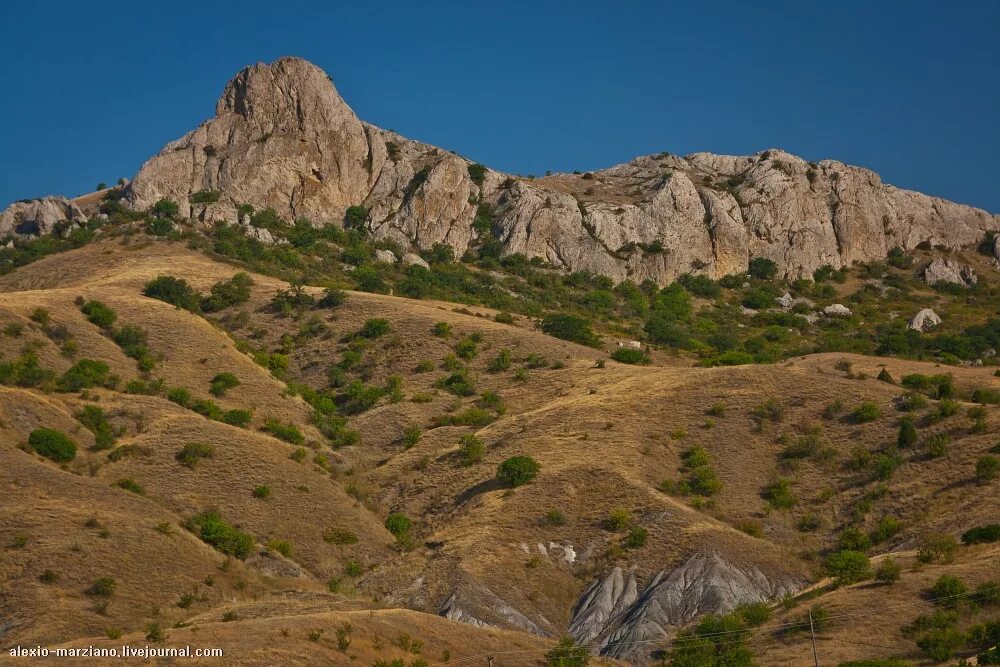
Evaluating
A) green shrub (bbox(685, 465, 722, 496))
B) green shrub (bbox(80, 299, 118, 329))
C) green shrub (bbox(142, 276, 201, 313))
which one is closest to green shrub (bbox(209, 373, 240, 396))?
green shrub (bbox(80, 299, 118, 329))

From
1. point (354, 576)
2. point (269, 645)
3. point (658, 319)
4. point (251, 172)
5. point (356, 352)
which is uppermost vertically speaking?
point (251, 172)

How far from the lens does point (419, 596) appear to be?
56.7 m

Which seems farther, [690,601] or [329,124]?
[329,124]

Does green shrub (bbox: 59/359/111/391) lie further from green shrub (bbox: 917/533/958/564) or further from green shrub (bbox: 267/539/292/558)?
green shrub (bbox: 917/533/958/564)

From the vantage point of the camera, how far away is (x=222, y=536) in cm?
5875

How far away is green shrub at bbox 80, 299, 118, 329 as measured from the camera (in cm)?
8519

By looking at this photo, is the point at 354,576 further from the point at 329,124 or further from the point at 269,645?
the point at 329,124

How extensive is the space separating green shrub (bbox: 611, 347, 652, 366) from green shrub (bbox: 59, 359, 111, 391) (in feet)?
118

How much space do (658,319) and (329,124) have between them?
136 ft

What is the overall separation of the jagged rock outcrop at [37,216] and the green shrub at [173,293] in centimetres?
2863

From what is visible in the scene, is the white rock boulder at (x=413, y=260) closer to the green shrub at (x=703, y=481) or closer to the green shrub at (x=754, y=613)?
the green shrub at (x=703, y=481)

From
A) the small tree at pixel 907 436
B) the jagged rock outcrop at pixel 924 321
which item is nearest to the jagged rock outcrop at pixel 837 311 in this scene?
the jagged rock outcrop at pixel 924 321

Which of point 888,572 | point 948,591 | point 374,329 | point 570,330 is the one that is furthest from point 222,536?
A: point 570,330

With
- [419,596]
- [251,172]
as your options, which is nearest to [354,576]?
[419,596]
